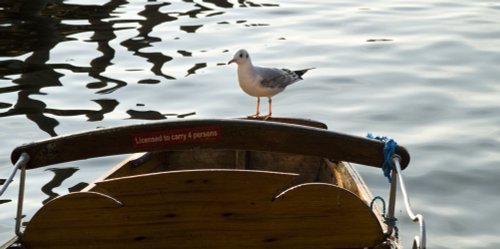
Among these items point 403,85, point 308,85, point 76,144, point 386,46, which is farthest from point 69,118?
point 76,144

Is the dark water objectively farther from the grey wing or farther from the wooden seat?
the wooden seat

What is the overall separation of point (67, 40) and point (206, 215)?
10.7 meters

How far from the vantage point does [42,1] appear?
18.1 meters

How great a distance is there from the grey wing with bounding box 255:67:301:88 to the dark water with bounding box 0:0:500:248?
1224mm

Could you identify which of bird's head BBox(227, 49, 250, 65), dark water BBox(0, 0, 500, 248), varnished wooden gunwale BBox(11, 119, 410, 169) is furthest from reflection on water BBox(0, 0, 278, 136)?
varnished wooden gunwale BBox(11, 119, 410, 169)

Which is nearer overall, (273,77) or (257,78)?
(257,78)

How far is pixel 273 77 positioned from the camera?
9.41 meters

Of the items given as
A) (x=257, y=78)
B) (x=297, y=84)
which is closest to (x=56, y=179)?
(x=257, y=78)

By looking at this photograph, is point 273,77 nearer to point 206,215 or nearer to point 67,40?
point 206,215

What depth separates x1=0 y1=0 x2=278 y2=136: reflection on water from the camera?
12406 millimetres

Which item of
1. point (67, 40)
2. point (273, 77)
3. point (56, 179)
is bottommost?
point (67, 40)

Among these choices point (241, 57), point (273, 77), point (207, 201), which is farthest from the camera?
point (273, 77)

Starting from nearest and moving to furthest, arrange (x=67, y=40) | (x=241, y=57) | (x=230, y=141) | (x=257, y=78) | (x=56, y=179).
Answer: (x=230, y=141) < (x=241, y=57) < (x=257, y=78) < (x=56, y=179) < (x=67, y=40)

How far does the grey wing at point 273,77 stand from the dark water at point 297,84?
1224 mm
